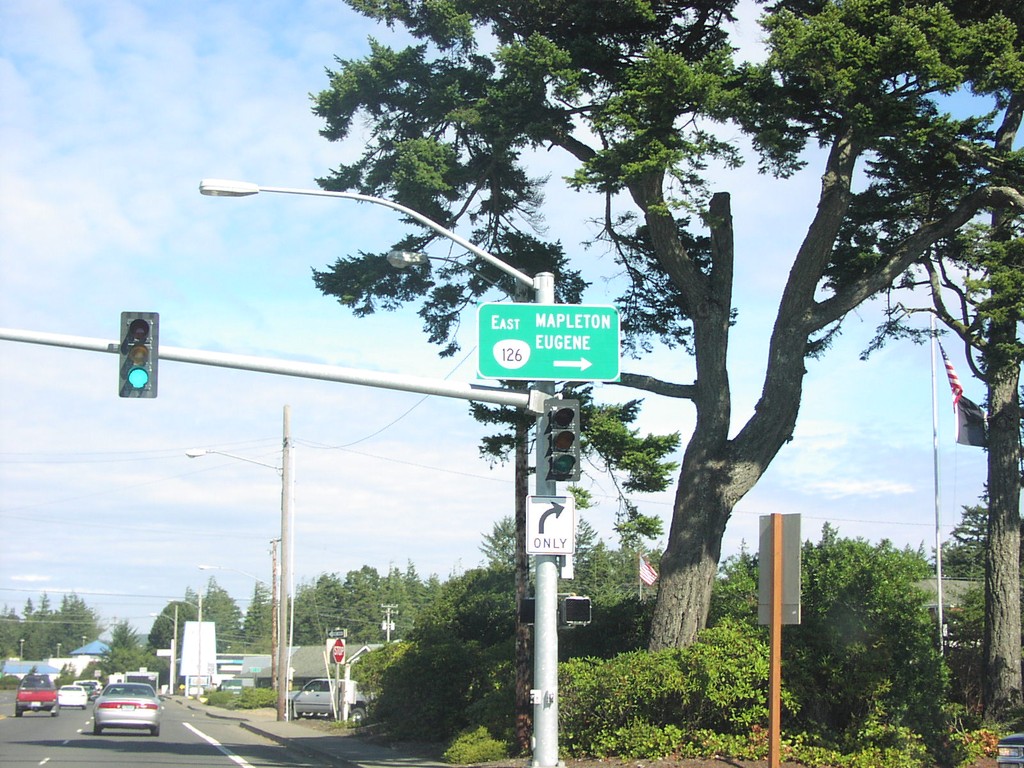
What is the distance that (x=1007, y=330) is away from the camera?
2269cm

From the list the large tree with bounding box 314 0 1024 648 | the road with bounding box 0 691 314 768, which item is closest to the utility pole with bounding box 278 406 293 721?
the road with bounding box 0 691 314 768

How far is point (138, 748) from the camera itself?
89.6 feet

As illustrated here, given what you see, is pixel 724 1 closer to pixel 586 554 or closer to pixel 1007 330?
pixel 1007 330

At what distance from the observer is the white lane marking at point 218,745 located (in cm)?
2327

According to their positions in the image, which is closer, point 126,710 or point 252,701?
point 126,710

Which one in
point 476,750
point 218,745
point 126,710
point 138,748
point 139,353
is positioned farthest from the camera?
point 126,710

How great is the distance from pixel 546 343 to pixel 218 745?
1892cm

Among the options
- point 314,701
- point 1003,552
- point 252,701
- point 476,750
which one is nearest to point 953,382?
point 1003,552

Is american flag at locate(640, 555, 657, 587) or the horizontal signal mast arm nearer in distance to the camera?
the horizontal signal mast arm

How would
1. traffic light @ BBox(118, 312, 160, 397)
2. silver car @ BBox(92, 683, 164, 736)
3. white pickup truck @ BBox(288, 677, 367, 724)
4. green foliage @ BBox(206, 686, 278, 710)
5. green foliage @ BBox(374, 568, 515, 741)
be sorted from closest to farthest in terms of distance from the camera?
traffic light @ BBox(118, 312, 160, 397) → green foliage @ BBox(374, 568, 515, 741) → silver car @ BBox(92, 683, 164, 736) → white pickup truck @ BBox(288, 677, 367, 724) → green foliage @ BBox(206, 686, 278, 710)

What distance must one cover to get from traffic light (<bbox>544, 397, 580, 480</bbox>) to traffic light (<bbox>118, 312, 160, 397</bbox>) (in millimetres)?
5271

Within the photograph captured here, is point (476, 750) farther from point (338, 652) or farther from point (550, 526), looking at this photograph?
point (338, 652)

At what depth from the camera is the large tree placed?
1822 centimetres

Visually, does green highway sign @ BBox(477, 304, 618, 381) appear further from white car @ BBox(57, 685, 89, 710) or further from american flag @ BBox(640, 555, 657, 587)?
white car @ BBox(57, 685, 89, 710)
